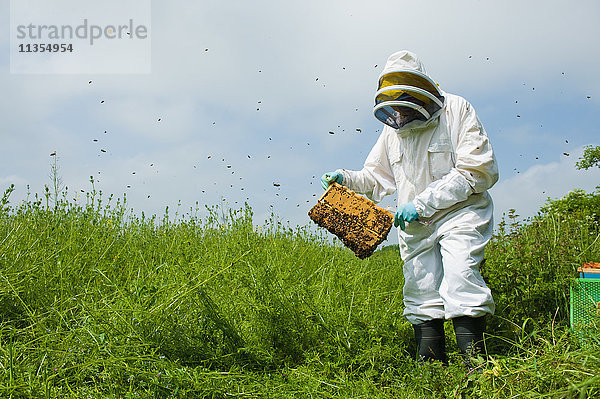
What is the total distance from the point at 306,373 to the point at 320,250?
339 cm

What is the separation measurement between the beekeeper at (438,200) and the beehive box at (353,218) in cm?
16

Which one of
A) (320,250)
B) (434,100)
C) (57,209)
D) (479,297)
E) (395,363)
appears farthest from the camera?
(320,250)

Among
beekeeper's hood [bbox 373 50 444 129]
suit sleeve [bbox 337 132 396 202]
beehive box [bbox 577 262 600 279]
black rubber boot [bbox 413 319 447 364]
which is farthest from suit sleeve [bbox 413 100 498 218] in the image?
beehive box [bbox 577 262 600 279]

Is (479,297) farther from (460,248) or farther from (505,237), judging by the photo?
(505,237)

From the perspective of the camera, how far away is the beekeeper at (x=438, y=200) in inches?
131

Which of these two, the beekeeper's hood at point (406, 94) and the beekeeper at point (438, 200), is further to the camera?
the beekeeper's hood at point (406, 94)

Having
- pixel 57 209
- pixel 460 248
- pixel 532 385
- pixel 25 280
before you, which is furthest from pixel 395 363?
pixel 57 209

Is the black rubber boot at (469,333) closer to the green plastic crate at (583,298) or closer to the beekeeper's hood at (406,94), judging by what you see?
the green plastic crate at (583,298)

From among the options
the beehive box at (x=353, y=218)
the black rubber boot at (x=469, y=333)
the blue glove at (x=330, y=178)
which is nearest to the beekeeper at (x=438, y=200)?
the black rubber boot at (x=469, y=333)

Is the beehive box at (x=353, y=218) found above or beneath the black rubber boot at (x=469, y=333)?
above

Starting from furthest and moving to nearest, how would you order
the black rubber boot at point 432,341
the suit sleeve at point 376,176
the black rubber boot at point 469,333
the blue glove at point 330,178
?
the suit sleeve at point 376,176, the blue glove at point 330,178, the black rubber boot at point 432,341, the black rubber boot at point 469,333

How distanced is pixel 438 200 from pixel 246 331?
5.62 ft

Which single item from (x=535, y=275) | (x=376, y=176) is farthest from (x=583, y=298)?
(x=376, y=176)

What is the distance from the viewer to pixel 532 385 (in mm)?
2545
